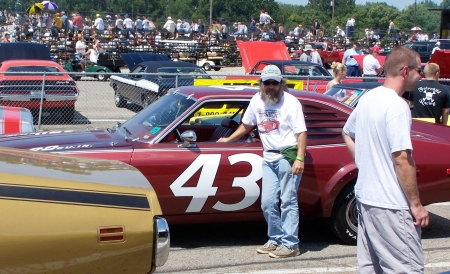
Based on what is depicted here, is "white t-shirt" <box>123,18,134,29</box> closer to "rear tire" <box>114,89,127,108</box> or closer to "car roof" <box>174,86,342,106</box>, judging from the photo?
"rear tire" <box>114,89,127,108</box>

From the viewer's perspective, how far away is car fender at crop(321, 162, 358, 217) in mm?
6000

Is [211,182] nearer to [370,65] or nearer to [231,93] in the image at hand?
[231,93]

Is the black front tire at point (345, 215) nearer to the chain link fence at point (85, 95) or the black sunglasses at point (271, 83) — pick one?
the black sunglasses at point (271, 83)

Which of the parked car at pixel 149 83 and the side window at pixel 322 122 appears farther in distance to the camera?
the parked car at pixel 149 83

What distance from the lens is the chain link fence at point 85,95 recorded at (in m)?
12.2

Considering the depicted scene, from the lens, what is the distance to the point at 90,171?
138 inches

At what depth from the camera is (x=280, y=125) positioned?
5719 millimetres

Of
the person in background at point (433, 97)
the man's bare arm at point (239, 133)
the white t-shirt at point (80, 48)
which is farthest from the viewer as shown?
the white t-shirt at point (80, 48)

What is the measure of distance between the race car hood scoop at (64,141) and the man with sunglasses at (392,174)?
9.00 feet

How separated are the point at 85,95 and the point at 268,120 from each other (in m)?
8.79

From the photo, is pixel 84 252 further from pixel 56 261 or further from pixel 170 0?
pixel 170 0

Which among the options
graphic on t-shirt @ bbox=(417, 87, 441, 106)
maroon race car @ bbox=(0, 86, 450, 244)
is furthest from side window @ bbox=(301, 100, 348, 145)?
graphic on t-shirt @ bbox=(417, 87, 441, 106)

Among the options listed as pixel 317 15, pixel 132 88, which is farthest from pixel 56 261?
pixel 317 15

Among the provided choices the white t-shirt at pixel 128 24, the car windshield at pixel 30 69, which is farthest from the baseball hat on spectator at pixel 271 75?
the white t-shirt at pixel 128 24
